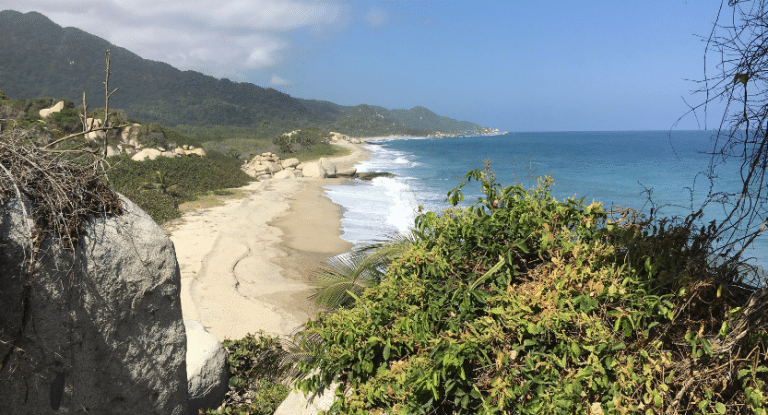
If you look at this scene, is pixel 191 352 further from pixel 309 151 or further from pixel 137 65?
pixel 137 65

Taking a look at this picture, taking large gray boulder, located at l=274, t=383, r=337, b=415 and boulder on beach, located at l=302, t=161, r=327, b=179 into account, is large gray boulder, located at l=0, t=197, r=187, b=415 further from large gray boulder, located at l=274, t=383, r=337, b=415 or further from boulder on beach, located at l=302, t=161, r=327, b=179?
boulder on beach, located at l=302, t=161, r=327, b=179

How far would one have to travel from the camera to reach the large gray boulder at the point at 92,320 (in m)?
3.06

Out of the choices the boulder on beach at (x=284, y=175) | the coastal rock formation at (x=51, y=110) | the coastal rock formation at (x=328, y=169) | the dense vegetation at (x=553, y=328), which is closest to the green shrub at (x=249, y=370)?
the dense vegetation at (x=553, y=328)

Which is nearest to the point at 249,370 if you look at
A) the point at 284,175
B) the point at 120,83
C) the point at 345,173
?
the point at 284,175

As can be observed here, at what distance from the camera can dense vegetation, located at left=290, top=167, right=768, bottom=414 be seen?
2.05 metres

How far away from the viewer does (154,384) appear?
12.6ft

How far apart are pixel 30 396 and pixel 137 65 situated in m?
158

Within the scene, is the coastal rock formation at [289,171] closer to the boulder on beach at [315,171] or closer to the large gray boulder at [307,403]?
the boulder on beach at [315,171]

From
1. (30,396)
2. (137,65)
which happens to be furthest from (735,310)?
(137,65)

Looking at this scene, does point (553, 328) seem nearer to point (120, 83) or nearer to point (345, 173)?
point (345, 173)

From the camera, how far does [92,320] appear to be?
3.38 m

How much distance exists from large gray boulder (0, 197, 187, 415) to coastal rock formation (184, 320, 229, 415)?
49 centimetres

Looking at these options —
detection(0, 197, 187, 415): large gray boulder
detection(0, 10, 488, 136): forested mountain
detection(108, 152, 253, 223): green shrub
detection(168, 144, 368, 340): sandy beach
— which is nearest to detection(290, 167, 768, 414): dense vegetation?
detection(0, 197, 187, 415): large gray boulder

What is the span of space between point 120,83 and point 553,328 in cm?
13655
